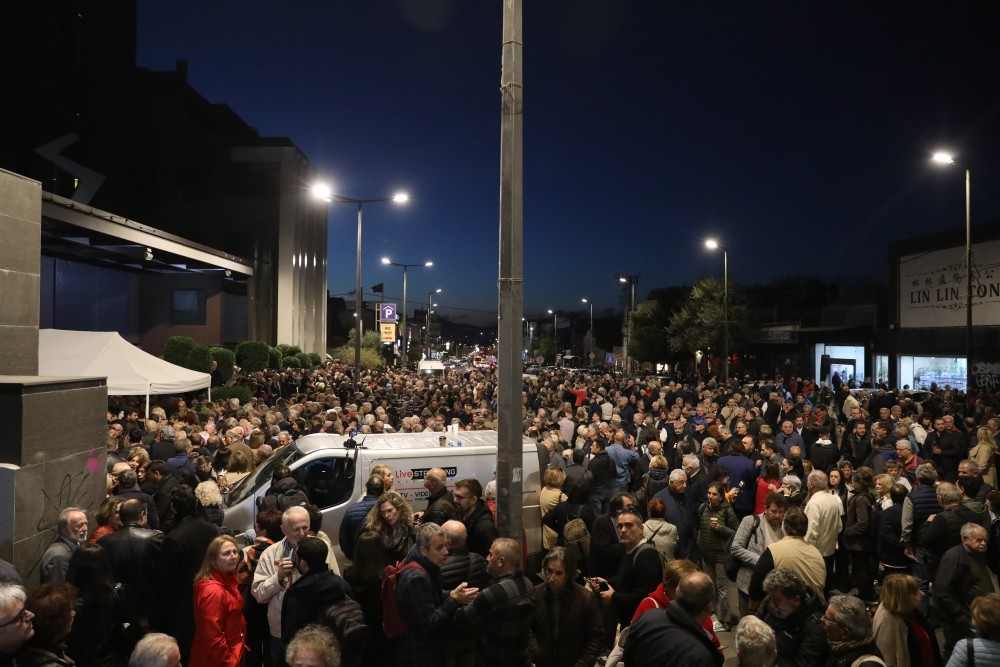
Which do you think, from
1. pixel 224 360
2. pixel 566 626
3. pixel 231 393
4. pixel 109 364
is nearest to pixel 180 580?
pixel 566 626

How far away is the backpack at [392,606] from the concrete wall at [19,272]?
7.39 m

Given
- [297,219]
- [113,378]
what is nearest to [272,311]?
[297,219]

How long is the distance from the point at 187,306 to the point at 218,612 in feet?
129

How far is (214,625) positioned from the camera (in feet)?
14.3

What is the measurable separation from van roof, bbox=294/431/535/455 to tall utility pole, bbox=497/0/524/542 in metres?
2.31

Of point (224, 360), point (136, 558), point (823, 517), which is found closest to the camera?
point (136, 558)

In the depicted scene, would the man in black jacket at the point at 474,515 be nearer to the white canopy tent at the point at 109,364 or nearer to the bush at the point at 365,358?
the white canopy tent at the point at 109,364

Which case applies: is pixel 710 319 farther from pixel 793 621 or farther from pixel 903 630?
pixel 793 621

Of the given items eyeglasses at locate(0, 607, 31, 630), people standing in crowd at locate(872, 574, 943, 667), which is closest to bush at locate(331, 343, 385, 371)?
eyeglasses at locate(0, 607, 31, 630)

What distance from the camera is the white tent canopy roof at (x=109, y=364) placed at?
1538cm

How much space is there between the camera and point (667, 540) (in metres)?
6.02

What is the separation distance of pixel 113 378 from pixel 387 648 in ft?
45.3

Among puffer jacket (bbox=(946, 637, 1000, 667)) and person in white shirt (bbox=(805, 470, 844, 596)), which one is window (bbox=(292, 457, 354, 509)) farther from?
puffer jacket (bbox=(946, 637, 1000, 667))

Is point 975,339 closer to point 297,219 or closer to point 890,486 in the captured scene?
point 890,486
